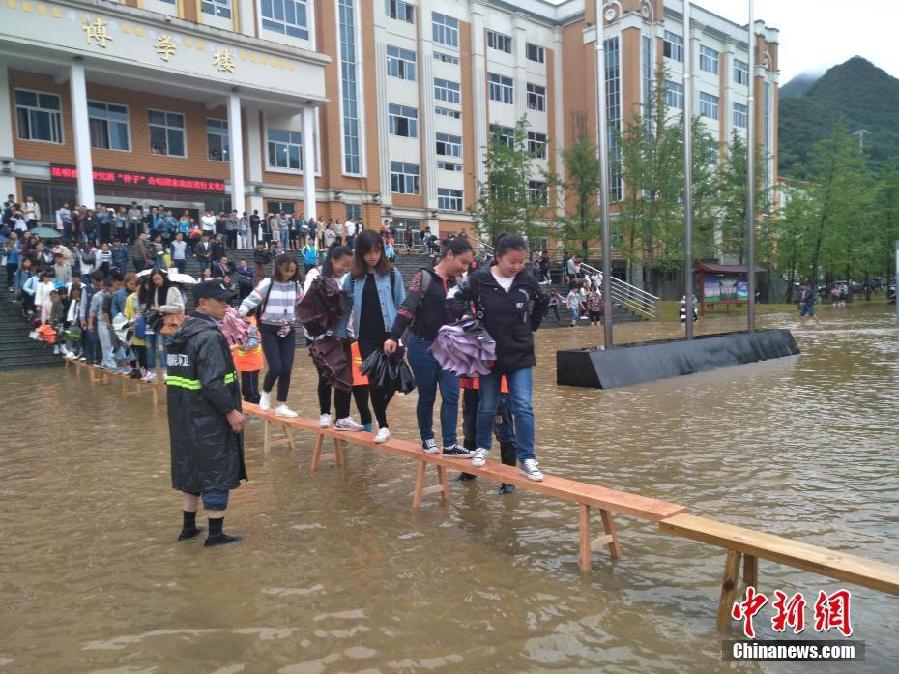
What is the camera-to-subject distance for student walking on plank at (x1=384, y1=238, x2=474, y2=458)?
5363mm

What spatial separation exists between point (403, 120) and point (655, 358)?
106 feet

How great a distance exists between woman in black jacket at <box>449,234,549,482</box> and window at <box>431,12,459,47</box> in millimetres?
40885

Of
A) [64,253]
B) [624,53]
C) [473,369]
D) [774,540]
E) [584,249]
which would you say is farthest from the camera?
[624,53]

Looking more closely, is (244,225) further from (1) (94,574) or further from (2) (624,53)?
(2) (624,53)

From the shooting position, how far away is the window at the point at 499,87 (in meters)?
45.6

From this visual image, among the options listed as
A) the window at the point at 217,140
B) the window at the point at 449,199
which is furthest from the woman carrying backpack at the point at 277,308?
the window at the point at 449,199

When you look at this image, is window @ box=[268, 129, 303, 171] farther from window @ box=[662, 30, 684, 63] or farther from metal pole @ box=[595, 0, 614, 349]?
window @ box=[662, 30, 684, 63]

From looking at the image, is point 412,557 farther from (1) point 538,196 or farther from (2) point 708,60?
(2) point 708,60

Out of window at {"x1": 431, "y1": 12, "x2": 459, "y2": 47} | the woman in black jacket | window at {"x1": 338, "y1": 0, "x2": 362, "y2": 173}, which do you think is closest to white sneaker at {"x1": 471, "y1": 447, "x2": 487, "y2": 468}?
the woman in black jacket

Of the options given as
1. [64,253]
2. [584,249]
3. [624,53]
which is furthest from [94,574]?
[624,53]

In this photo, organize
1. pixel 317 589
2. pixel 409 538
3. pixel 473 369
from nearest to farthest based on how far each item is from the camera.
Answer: pixel 317 589 → pixel 409 538 → pixel 473 369

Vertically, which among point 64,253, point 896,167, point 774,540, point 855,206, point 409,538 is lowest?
point 409,538

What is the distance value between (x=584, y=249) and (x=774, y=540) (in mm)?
32365

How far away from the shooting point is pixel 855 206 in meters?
41.2
